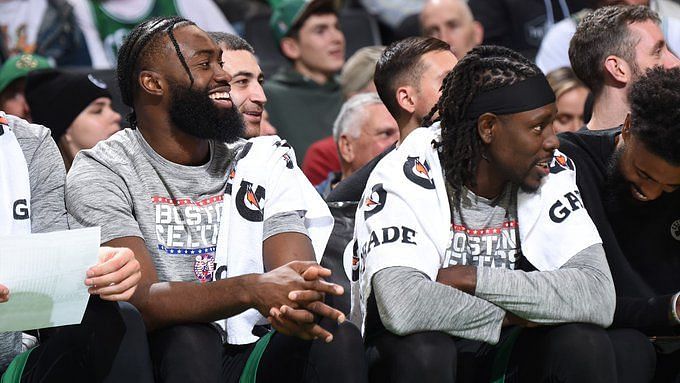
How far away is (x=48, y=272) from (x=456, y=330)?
3.53 feet

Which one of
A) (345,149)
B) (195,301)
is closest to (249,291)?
(195,301)

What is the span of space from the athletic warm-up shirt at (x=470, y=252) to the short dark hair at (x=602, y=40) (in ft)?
2.68

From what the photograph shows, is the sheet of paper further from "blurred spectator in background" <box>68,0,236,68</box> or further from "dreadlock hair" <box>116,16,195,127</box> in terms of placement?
"blurred spectator in background" <box>68,0,236,68</box>

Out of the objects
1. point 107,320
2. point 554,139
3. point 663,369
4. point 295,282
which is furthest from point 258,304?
point 663,369

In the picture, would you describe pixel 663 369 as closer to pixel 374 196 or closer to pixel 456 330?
pixel 456 330

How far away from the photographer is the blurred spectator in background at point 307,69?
6031 millimetres

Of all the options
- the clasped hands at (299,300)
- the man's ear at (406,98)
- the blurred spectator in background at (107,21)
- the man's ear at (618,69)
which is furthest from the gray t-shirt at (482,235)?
the blurred spectator in background at (107,21)

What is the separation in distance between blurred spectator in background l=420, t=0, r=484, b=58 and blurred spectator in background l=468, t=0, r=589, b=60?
0.36m

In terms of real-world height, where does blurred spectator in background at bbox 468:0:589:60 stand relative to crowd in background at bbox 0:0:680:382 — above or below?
above

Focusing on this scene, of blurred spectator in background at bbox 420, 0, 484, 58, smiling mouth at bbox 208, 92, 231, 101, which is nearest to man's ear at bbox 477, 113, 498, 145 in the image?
smiling mouth at bbox 208, 92, 231, 101

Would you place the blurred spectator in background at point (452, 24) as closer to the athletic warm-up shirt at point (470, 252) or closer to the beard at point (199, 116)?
the athletic warm-up shirt at point (470, 252)

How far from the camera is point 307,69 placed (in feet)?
20.9

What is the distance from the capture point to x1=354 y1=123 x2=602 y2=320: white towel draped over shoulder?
3.09m

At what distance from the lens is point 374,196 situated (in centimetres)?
322
